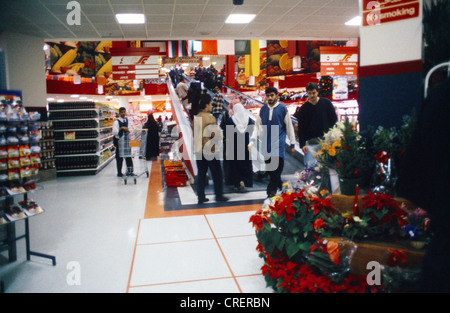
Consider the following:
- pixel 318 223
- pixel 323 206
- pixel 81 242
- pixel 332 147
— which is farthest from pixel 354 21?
pixel 81 242

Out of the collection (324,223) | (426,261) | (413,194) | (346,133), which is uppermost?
(346,133)

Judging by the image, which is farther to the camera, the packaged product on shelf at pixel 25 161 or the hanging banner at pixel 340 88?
the hanging banner at pixel 340 88

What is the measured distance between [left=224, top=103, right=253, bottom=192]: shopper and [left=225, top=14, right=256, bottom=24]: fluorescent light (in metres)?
2.99

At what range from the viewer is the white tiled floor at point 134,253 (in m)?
2.74

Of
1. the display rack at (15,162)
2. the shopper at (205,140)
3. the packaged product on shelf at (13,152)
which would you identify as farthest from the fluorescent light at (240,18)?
the packaged product on shelf at (13,152)

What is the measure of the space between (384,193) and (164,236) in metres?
2.48

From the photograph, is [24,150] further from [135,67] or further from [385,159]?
[135,67]

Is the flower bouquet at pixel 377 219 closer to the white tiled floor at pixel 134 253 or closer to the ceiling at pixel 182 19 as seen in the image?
the white tiled floor at pixel 134 253

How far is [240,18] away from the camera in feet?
26.8

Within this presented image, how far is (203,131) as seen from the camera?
17.2 feet

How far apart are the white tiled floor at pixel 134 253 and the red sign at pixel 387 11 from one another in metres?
2.29

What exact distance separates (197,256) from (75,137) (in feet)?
22.7
